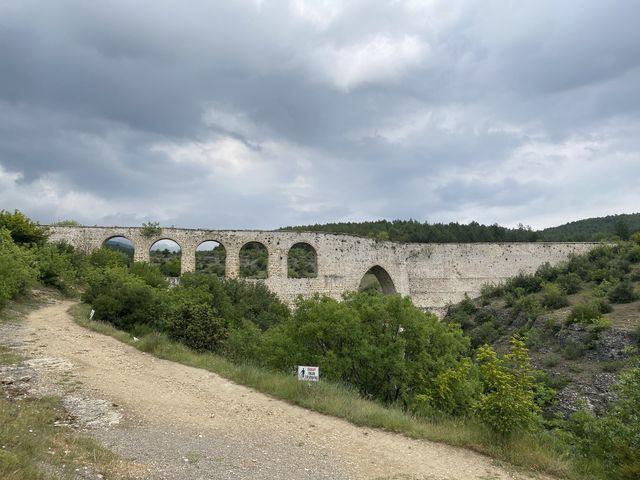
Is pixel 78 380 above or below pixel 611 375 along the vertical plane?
above

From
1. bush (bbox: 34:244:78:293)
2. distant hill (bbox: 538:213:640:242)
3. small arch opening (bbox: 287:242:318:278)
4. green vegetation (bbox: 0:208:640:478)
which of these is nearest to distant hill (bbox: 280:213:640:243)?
distant hill (bbox: 538:213:640:242)

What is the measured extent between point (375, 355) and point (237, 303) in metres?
10.7

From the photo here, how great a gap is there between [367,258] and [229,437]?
2176 cm

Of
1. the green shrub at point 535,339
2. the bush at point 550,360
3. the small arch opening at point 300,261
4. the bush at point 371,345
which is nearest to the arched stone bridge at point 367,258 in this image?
the green shrub at point 535,339

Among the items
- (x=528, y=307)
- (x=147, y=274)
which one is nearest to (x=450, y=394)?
(x=147, y=274)

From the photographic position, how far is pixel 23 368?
7.73 metres

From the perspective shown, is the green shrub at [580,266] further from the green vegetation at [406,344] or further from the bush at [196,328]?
the bush at [196,328]

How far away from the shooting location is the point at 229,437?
563 centimetres

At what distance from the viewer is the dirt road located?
15.8ft

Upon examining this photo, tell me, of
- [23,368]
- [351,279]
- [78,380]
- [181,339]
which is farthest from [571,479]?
[351,279]

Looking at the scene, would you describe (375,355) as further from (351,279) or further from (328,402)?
(351,279)

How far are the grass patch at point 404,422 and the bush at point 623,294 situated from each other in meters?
19.9

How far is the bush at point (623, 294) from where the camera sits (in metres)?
22.9

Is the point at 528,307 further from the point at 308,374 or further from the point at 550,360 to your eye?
the point at 308,374
